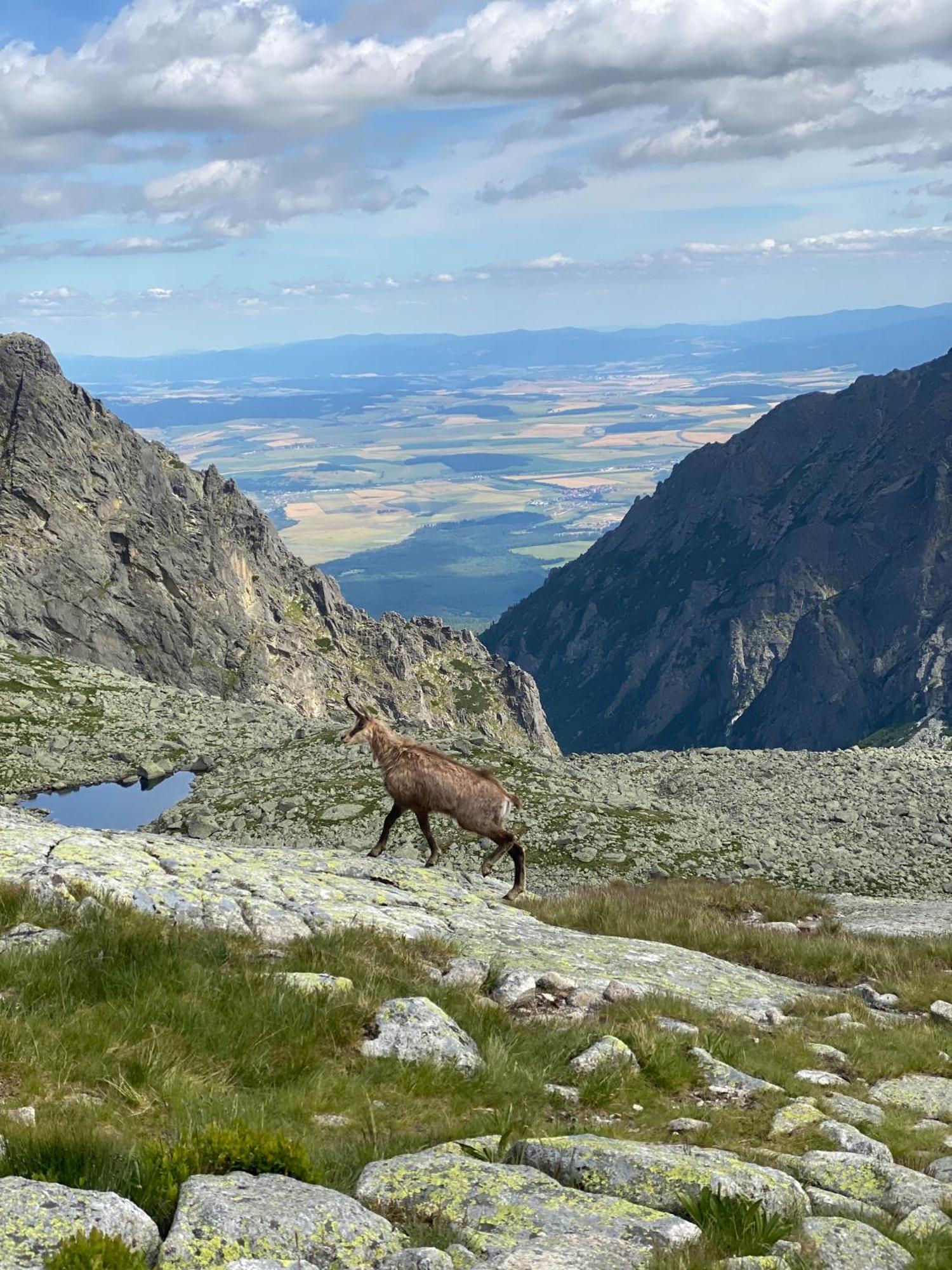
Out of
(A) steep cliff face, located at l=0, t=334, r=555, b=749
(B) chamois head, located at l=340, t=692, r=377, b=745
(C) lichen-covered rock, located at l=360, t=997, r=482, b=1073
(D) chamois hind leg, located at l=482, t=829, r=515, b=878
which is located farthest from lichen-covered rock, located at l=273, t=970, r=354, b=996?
(A) steep cliff face, located at l=0, t=334, r=555, b=749

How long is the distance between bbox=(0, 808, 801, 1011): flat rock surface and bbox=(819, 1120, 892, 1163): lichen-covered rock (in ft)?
13.4

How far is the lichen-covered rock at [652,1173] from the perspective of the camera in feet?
21.6

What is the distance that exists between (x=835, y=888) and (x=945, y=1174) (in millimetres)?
27765

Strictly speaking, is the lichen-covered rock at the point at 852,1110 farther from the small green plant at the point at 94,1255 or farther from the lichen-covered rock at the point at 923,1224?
the small green plant at the point at 94,1255

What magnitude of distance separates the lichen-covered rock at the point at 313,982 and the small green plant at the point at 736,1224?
14.3ft

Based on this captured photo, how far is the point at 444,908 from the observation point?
1706cm

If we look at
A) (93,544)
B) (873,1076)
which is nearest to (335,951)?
(873,1076)

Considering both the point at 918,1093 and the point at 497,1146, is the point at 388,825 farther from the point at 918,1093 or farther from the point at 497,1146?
the point at 497,1146

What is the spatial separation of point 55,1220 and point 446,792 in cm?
1477

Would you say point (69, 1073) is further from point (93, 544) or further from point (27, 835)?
point (93, 544)

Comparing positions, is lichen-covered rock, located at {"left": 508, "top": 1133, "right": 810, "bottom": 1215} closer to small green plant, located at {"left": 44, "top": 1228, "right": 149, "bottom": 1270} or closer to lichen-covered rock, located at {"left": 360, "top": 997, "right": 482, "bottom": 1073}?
lichen-covered rock, located at {"left": 360, "top": 997, "right": 482, "bottom": 1073}

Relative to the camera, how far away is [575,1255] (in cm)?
560

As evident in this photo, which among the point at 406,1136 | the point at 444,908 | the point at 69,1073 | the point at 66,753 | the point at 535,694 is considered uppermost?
the point at 69,1073

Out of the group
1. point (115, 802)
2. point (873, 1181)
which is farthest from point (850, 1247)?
point (115, 802)
